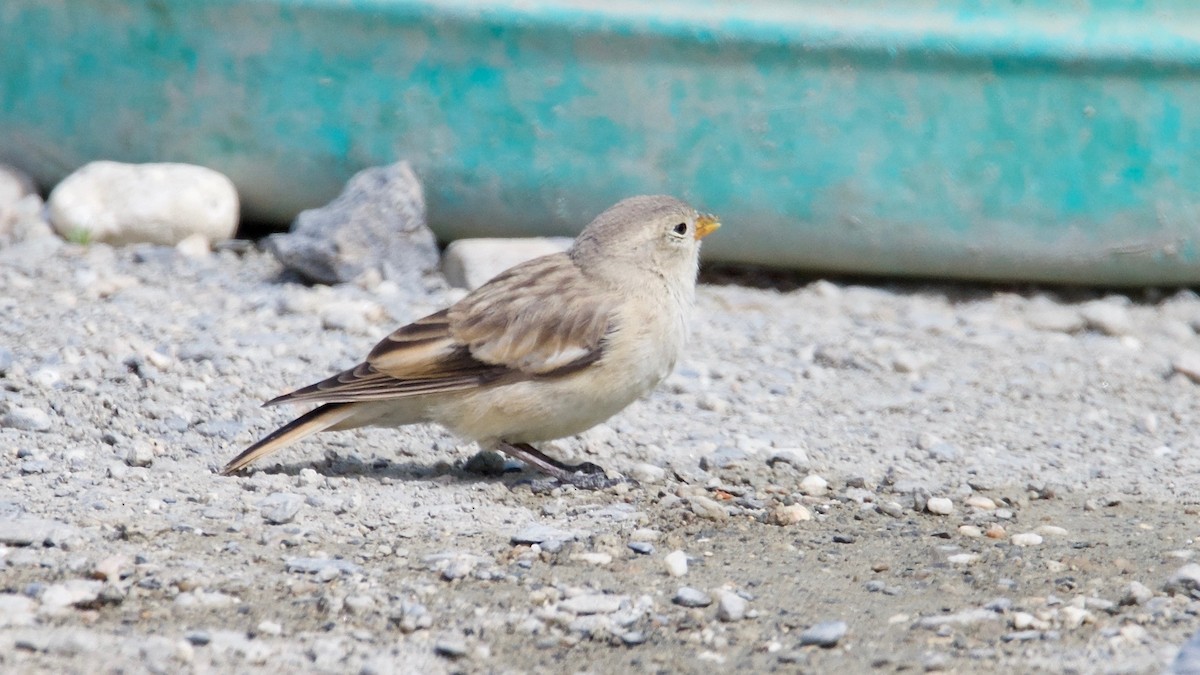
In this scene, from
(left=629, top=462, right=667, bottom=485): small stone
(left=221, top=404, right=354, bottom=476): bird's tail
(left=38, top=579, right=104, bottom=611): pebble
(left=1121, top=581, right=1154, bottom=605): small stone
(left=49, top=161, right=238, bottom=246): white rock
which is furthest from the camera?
(left=49, top=161, right=238, bottom=246): white rock

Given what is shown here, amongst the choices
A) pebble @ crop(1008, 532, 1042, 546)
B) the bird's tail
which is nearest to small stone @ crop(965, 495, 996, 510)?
pebble @ crop(1008, 532, 1042, 546)

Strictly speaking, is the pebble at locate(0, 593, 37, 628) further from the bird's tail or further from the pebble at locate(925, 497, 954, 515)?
the pebble at locate(925, 497, 954, 515)

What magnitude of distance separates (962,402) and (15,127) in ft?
16.0

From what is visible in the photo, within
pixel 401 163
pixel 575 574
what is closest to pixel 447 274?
pixel 401 163

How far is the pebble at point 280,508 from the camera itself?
15.2 ft

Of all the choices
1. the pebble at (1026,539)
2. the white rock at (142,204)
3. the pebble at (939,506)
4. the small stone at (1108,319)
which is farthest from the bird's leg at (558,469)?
the small stone at (1108,319)

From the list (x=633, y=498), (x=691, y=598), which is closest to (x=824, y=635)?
(x=691, y=598)

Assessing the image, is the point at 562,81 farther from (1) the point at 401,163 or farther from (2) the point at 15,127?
(2) the point at 15,127

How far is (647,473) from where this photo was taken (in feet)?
17.7

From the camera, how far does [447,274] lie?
755 cm

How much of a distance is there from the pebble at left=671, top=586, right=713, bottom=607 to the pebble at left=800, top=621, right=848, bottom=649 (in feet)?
1.04

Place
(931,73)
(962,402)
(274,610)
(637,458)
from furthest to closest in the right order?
(931,73) < (962,402) < (637,458) < (274,610)

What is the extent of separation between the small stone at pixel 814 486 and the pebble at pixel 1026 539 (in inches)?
27.1

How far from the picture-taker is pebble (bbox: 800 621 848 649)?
3914 millimetres
